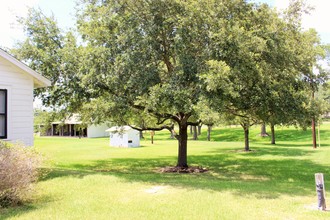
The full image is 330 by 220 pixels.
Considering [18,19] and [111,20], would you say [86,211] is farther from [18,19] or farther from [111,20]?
[18,19]

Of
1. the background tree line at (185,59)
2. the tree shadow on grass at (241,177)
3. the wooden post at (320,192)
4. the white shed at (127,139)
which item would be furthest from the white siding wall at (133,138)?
the wooden post at (320,192)

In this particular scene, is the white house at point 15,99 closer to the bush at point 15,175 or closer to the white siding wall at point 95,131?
the bush at point 15,175

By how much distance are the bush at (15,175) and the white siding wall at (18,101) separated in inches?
133

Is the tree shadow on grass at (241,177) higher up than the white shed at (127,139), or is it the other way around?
the white shed at (127,139)

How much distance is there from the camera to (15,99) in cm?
1099

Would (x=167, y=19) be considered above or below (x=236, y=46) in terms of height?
above

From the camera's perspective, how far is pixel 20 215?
645cm

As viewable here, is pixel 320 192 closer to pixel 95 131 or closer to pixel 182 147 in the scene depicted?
pixel 182 147

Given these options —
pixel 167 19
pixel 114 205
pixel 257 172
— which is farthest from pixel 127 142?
pixel 114 205

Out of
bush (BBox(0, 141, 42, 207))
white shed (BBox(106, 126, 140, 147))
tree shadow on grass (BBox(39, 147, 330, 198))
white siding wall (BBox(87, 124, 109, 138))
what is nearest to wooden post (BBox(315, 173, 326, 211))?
tree shadow on grass (BBox(39, 147, 330, 198))

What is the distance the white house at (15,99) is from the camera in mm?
10703

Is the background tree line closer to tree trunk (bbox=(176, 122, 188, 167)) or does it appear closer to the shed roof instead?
the shed roof

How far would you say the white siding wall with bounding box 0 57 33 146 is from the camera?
10789 millimetres

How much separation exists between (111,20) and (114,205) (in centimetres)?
818
